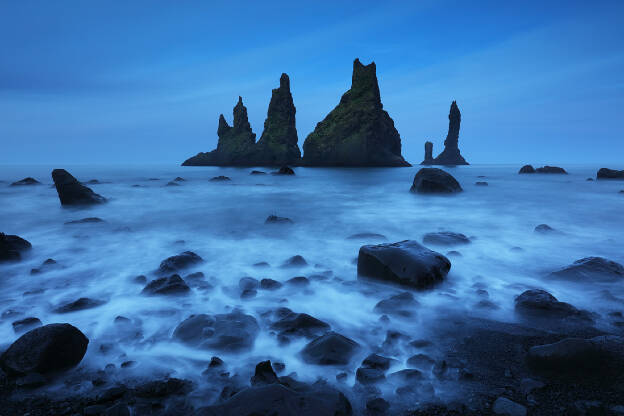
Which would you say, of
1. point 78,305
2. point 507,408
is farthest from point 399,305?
point 78,305

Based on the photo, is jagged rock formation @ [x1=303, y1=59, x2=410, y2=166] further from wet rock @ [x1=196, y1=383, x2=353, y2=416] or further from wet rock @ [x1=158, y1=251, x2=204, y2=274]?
wet rock @ [x1=196, y1=383, x2=353, y2=416]

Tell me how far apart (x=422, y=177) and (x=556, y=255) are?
1182 cm

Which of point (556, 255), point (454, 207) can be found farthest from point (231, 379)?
point (454, 207)

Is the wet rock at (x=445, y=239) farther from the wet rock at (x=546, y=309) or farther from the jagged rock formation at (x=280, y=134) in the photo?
the jagged rock formation at (x=280, y=134)

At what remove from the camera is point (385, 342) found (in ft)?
10.6

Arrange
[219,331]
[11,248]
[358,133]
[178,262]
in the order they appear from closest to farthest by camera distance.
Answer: [219,331] < [178,262] < [11,248] < [358,133]

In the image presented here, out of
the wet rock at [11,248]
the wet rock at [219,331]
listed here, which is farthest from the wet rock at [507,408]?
the wet rock at [11,248]

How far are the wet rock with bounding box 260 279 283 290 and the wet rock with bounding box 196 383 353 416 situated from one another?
7.87ft

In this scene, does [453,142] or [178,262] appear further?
[453,142]

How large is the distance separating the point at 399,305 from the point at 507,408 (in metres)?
1.76

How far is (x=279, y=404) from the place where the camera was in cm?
209

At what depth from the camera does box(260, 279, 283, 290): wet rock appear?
4.63 meters

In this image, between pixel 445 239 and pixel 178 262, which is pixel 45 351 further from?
pixel 445 239

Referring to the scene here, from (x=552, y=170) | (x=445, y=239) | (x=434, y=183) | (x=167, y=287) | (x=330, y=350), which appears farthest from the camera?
(x=552, y=170)
